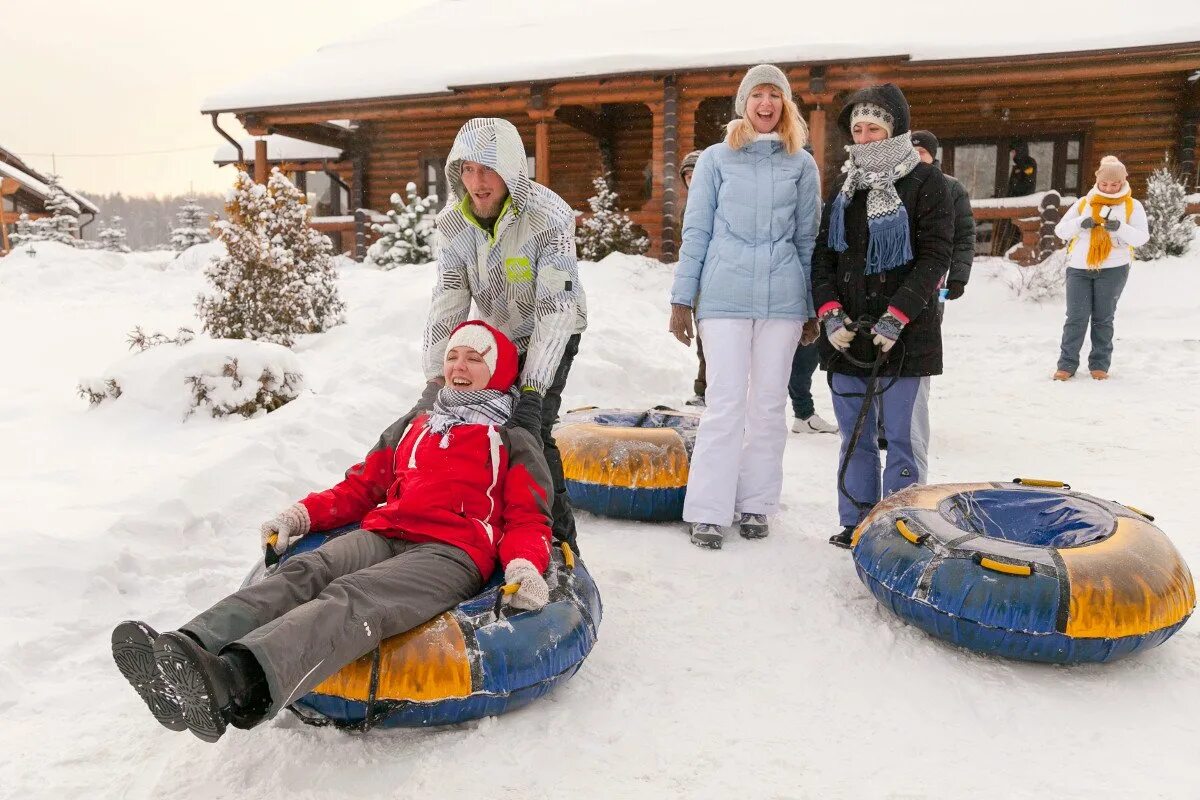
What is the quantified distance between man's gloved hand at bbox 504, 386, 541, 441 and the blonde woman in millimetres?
1112

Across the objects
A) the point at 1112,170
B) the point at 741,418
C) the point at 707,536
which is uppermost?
the point at 1112,170

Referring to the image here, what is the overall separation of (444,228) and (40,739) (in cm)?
211

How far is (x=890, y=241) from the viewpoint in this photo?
3518 millimetres

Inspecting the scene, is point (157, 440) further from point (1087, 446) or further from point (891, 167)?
point (1087, 446)

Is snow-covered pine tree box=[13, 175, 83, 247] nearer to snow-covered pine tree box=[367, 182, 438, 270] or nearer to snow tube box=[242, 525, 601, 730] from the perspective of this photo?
snow-covered pine tree box=[367, 182, 438, 270]

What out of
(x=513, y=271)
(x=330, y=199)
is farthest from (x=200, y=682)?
(x=330, y=199)

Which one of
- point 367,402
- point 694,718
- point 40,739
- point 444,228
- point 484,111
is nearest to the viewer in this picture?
point 40,739

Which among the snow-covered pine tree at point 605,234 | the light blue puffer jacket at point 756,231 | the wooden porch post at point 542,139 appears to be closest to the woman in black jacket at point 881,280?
the light blue puffer jacket at point 756,231

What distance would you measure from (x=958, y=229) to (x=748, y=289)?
2064 mm

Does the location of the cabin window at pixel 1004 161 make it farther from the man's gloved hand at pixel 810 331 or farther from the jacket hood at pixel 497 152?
the jacket hood at pixel 497 152

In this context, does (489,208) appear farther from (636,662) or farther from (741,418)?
(636,662)

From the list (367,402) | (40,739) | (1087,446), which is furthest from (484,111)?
(40,739)

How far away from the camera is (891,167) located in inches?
139

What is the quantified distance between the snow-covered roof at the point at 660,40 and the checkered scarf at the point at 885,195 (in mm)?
9307
